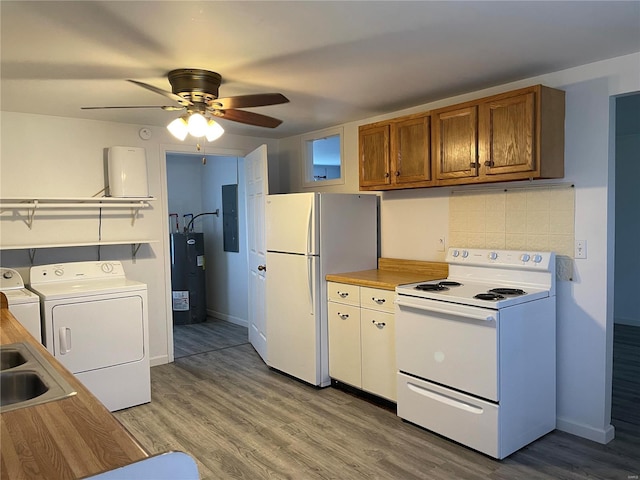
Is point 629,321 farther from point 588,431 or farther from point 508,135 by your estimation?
point 508,135

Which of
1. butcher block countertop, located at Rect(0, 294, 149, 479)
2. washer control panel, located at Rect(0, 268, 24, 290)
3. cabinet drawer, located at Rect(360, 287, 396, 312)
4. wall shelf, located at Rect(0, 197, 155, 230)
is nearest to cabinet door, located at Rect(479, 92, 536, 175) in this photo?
cabinet drawer, located at Rect(360, 287, 396, 312)

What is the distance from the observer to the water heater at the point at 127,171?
3.94 metres

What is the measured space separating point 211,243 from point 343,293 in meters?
3.38

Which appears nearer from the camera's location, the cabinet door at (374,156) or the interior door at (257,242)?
the cabinet door at (374,156)

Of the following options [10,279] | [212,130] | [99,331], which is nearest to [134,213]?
[10,279]

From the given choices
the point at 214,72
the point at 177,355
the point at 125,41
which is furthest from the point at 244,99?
the point at 177,355

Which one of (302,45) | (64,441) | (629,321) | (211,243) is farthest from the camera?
(211,243)

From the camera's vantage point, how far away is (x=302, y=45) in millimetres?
2369

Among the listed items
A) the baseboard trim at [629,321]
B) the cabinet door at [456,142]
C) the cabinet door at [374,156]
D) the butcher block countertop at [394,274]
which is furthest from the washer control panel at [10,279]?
the baseboard trim at [629,321]

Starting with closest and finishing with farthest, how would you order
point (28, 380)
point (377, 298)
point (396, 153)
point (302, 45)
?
point (28, 380), point (302, 45), point (377, 298), point (396, 153)

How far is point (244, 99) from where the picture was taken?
259cm

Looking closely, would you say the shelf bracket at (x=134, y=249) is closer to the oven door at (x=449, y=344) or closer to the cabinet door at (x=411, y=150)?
the cabinet door at (x=411, y=150)

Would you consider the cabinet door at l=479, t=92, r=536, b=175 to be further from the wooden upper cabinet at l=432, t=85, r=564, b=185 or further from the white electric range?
the white electric range

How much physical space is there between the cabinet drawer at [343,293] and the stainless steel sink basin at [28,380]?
2162mm
